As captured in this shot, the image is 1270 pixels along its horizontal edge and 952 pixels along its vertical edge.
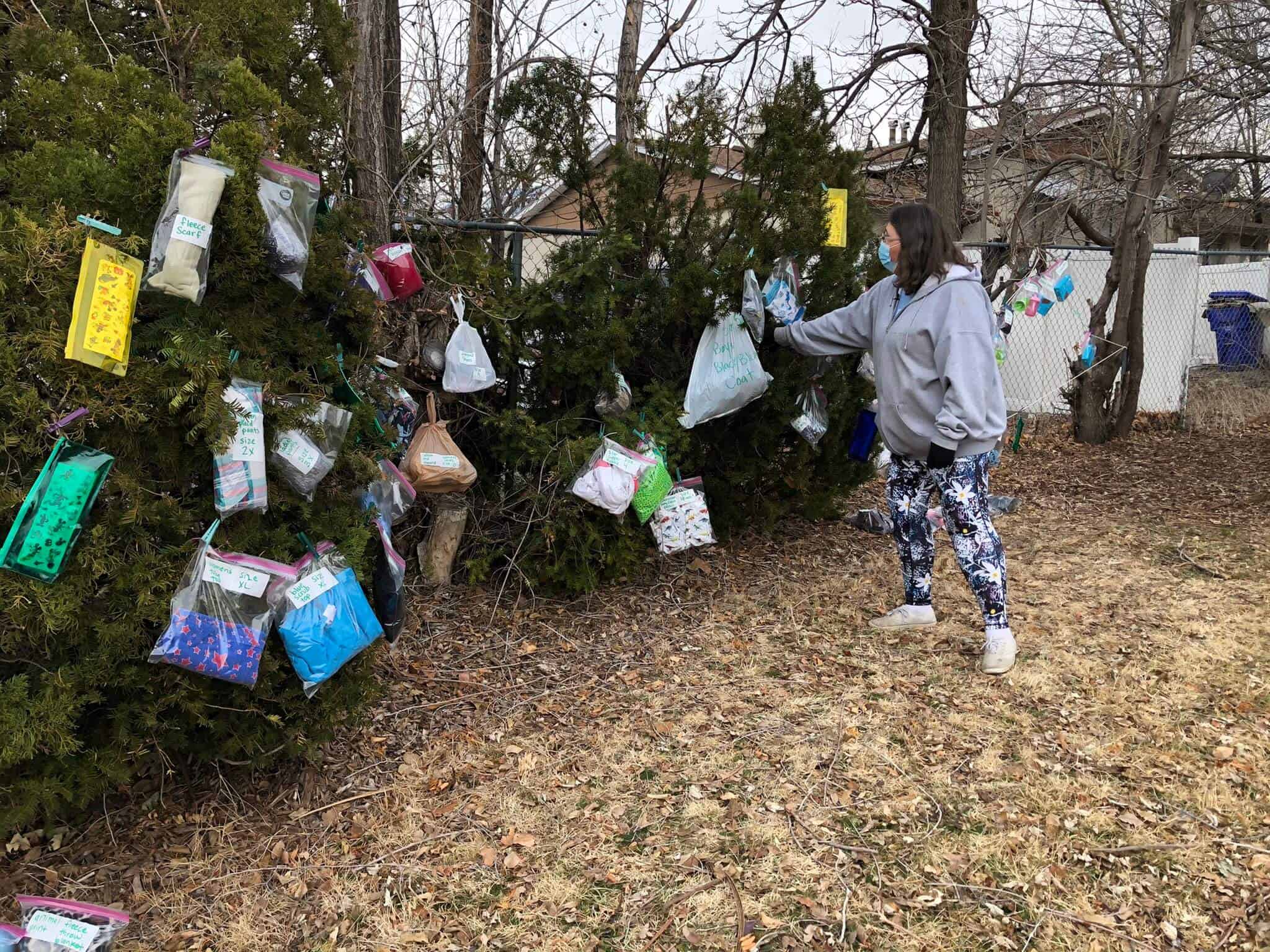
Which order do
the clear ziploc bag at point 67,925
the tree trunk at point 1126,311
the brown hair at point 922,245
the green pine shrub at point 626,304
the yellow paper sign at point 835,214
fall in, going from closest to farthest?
1. the clear ziploc bag at point 67,925
2. the brown hair at point 922,245
3. the green pine shrub at point 626,304
4. the yellow paper sign at point 835,214
5. the tree trunk at point 1126,311

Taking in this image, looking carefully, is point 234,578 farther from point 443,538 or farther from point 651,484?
point 651,484

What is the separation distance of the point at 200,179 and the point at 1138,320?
7.78m

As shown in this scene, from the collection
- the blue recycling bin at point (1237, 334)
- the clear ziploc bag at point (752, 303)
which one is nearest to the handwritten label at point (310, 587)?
the clear ziploc bag at point (752, 303)

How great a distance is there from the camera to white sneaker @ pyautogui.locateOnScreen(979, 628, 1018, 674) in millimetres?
3377

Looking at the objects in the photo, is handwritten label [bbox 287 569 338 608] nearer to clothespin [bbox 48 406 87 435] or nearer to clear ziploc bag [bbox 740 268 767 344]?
clothespin [bbox 48 406 87 435]

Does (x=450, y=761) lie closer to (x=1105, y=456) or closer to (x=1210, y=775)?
(x=1210, y=775)

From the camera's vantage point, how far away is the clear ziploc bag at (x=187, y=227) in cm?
216

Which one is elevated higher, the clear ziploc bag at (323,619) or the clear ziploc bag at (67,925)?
the clear ziploc bag at (323,619)

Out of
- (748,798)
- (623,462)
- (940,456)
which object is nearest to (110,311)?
(623,462)

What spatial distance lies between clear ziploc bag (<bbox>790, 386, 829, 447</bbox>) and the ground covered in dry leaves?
80 cm

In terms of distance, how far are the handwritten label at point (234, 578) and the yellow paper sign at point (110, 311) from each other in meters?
0.55

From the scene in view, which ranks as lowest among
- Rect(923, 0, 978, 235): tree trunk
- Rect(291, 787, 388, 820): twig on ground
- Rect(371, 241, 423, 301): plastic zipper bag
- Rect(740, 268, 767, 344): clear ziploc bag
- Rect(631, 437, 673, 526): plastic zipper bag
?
Rect(291, 787, 388, 820): twig on ground

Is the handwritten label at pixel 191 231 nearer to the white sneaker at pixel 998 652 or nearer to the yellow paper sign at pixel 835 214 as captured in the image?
the yellow paper sign at pixel 835 214

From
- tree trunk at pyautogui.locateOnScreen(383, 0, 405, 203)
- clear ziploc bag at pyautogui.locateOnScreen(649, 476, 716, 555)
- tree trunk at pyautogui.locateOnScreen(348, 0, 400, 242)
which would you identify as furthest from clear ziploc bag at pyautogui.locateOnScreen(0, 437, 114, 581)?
clear ziploc bag at pyautogui.locateOnScreen(649, 476, 716, 555)
